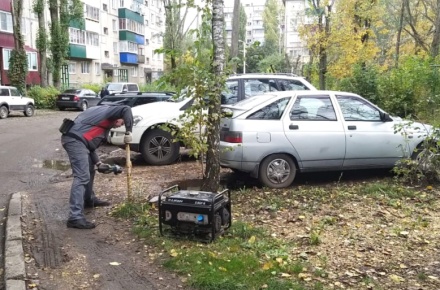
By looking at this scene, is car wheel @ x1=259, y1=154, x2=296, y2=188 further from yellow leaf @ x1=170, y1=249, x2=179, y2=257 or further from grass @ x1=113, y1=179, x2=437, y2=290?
yellow leaf @ x1=170, y1=249, x2=179, y2=257

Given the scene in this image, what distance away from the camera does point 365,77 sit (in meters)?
15.9

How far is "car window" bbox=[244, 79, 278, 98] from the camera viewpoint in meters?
9.93

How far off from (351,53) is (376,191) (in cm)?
1981

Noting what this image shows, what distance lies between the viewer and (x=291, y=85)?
1020cm

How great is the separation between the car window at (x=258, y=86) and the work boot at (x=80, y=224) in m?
5.06

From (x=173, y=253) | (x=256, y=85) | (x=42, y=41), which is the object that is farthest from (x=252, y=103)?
(x=42, y=41)

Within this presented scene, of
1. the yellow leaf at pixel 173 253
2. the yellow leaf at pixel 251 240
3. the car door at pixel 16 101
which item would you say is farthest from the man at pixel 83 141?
the car door at pixel 16 101

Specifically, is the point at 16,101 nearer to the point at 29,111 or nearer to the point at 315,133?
the point at 29,111

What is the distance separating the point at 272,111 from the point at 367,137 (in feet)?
5.75

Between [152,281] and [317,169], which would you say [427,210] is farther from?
[152,281]

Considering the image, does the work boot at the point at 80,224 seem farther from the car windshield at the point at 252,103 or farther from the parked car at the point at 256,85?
the parked car at the point at 256,85

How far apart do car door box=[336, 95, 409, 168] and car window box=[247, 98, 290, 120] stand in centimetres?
108

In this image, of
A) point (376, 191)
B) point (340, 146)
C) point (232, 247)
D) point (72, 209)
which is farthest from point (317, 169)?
point (72, 209)

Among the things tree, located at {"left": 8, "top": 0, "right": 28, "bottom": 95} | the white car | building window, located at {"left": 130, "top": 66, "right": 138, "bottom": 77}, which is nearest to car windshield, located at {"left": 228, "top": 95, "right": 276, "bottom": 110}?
the white car
